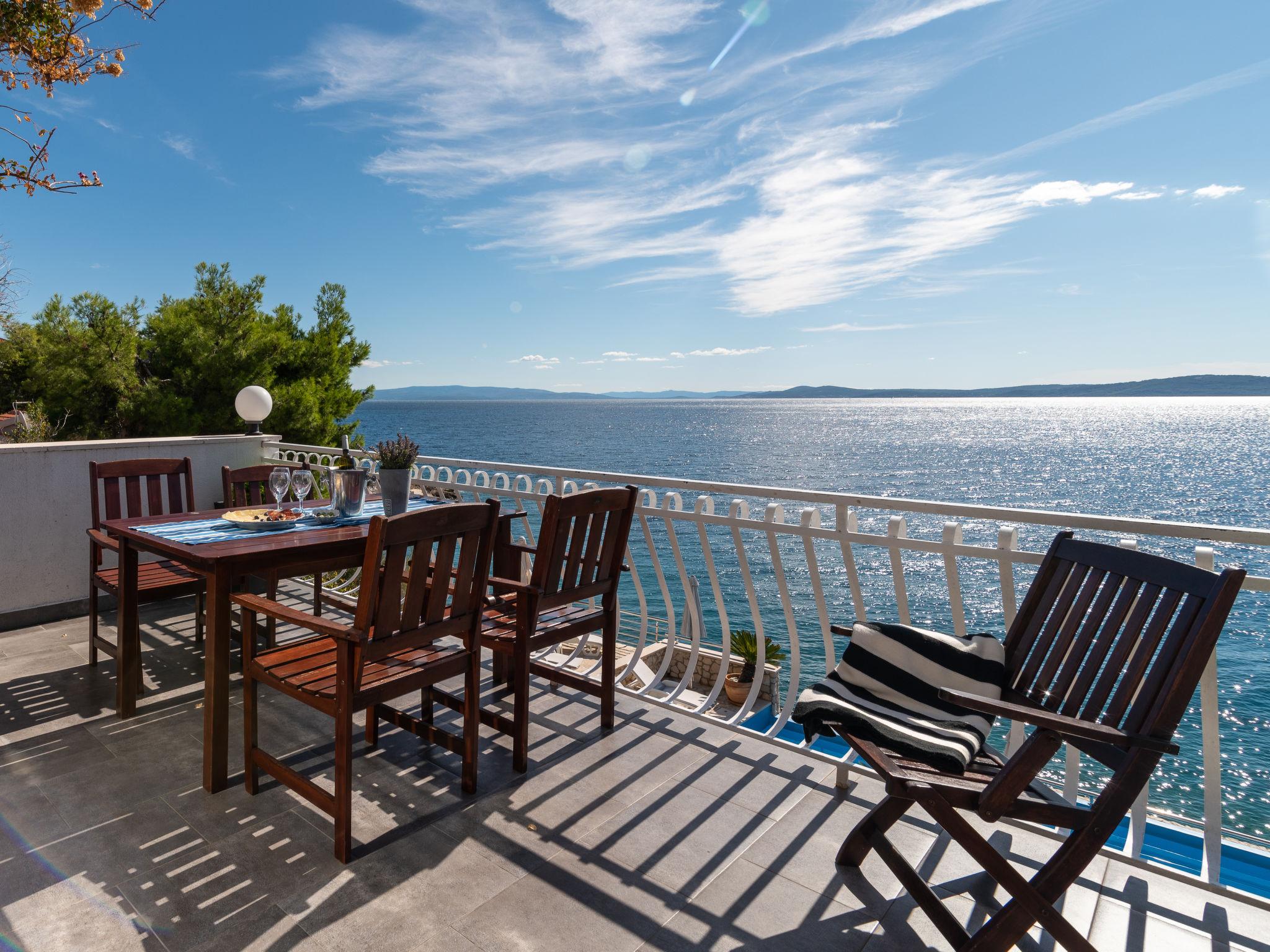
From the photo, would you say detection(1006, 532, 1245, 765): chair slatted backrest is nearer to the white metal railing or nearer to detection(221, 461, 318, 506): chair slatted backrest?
the white metal railing

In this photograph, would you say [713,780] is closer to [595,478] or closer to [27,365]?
[595,478]

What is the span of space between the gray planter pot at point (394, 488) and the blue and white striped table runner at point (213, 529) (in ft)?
0.45

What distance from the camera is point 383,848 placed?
218 cm

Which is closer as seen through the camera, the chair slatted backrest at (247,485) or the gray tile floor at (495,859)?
the gray tile floor at (495,859)

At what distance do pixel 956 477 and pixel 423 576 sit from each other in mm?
50729

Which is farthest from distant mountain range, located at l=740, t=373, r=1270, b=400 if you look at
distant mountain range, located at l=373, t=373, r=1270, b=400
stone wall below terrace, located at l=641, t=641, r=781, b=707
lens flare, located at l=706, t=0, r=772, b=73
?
lens flare, located at l=706, t=0, r=772, b=73

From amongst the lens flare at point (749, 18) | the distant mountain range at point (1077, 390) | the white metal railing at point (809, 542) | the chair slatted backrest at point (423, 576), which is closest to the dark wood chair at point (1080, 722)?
the white metal railing at point (809, 542)

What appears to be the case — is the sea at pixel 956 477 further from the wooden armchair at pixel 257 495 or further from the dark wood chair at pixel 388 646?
the wooden armchair at pixel 257 495

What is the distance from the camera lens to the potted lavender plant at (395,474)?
Answer: 3225 mm

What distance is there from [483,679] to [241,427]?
10.6m

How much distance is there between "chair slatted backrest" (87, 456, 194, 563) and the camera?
3729 mm

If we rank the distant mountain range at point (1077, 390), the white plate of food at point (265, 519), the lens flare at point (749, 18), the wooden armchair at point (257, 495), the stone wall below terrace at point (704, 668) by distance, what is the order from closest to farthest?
1. the white plate of food at point (265, 519)
2. the wooden armchair at point (257, 495)
3. the lens flare at point (749, 18)
4. the stone wall below terrace at point (704, 668)
5. the distant mountain range at point (1077, 390)

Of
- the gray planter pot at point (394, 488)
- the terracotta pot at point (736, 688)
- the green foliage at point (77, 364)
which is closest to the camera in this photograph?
the gray planter pot at point (394, 488)

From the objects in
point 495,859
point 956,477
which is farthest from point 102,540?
point 956,477
